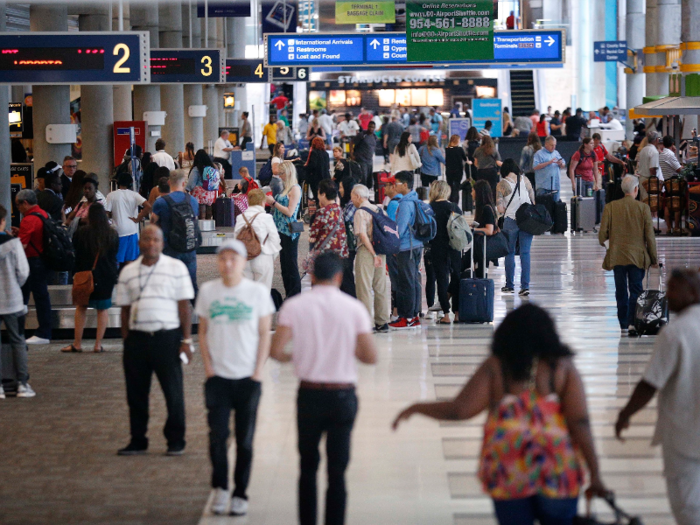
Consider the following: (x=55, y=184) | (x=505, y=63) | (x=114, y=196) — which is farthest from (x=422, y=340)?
(x=505, y=63)

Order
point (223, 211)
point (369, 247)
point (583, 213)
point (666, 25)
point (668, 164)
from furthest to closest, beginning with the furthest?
point (666, 25)
point (223, 211)
point (583, 213)
point (668, 164)
point (369, 247)

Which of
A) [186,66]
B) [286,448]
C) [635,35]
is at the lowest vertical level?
[286,448]

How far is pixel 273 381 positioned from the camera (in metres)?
9.37

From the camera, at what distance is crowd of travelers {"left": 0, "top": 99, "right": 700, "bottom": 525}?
404cm

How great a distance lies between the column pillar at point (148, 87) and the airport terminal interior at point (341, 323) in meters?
3.28

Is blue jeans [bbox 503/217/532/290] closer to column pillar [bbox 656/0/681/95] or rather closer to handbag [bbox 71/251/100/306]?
handbag [bbox 71/251/100/306]

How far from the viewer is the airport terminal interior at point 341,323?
15.4 feet

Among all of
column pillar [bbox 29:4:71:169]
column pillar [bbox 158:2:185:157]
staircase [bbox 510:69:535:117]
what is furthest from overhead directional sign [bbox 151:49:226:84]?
staircase [bbox 510:69:535:117]

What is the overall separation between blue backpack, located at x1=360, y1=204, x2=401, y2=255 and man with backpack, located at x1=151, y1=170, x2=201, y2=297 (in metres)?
1.72

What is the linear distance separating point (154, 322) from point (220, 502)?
141cm

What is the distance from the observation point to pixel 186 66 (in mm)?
18438

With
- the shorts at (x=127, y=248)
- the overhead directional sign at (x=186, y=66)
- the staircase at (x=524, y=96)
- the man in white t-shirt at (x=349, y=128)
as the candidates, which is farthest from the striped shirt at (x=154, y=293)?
the staircase at (x=524, y=96)

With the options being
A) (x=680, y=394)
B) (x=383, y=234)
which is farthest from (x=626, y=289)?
(x=680, y=394)

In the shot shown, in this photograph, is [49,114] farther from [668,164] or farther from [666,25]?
[666,25]
